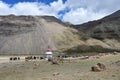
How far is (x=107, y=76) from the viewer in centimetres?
2269

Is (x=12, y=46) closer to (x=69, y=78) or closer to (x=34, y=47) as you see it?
(x=34, y=47)

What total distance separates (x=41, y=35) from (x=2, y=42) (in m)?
21.6

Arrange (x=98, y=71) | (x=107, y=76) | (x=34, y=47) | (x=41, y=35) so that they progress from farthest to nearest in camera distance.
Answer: (x=41, y=35), (x=34, y=47), (x=98, y=71), (x=107, y=76)

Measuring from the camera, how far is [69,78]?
898 inches

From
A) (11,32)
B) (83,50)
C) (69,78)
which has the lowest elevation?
(69,78)

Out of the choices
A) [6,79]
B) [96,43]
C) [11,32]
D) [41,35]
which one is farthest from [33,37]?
[6,79]

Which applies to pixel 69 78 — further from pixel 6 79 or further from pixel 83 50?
pixel 83 50

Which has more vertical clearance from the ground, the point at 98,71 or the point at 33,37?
the point at 33,37

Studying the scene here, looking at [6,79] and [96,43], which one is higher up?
[96,43]

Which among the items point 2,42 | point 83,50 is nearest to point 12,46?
point 2,42

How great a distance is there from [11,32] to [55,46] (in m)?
31.1

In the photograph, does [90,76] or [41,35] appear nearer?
[90,76]

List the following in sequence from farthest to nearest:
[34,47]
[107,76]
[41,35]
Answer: [41,35] < [34,47] < [107,76]

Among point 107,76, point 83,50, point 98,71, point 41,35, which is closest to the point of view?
point 107,76
